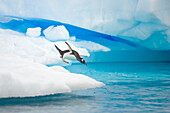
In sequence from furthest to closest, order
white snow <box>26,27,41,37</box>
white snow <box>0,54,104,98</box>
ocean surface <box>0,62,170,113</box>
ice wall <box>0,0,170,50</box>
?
ice wall <box>0,0,170,50</box>
white snow <box>26,27,41,37</box>
white snow <box>0,54,104,98</box>
ocean surface <box>0,62,170,113</box>

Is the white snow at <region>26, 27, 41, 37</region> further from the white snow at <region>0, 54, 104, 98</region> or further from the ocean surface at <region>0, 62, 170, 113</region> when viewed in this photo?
the ocean surface at <region>0, 62, 170, 113</region>

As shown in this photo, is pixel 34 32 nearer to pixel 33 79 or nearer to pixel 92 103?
pixel 33 79

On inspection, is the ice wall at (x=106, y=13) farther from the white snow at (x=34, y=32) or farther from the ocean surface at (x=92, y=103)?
the ocean surface at (x=92, y=103)

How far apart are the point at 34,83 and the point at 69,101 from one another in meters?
0.79

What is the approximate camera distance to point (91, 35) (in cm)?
1389

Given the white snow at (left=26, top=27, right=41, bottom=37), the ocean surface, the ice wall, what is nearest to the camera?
the ocean surface

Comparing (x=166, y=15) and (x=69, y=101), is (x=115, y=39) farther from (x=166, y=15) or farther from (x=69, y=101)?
(x=69, y=101)

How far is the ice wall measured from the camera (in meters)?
13.4

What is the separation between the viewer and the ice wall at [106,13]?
1341cm

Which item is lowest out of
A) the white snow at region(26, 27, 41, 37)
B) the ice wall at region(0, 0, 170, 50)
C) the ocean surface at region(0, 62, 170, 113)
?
the ocean surface at region(0, 62, 170, 113)

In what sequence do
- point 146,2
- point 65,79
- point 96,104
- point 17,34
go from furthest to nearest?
point 146,2 → point 17,34 → point 65,79 → point 96,104

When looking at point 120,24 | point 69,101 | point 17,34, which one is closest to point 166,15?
point 120,24

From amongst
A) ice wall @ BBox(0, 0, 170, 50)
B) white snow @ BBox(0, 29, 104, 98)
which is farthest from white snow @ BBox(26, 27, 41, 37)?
white snow @ BBox(0, 29, 104, 98)

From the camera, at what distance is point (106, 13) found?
46.3ft
